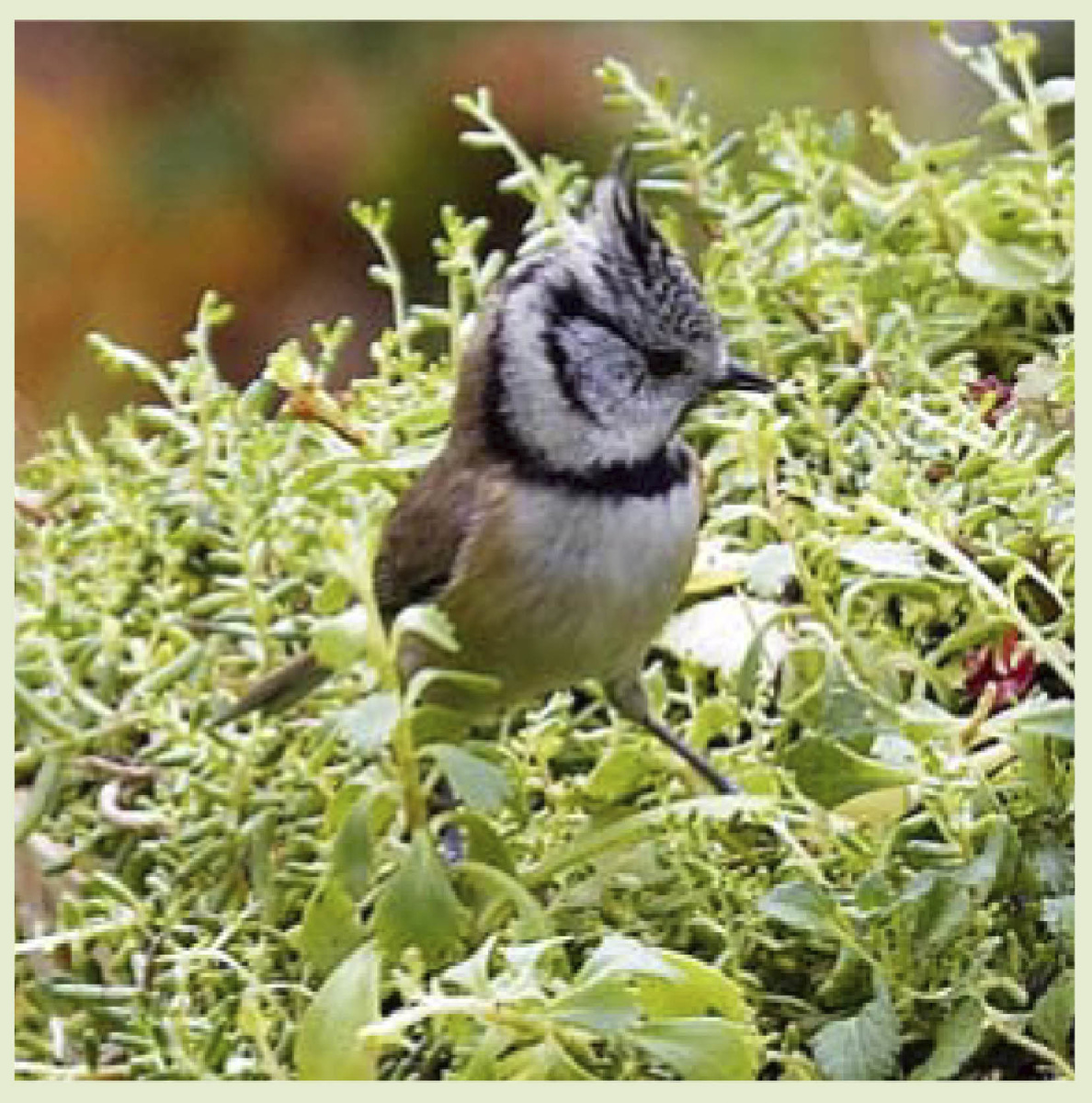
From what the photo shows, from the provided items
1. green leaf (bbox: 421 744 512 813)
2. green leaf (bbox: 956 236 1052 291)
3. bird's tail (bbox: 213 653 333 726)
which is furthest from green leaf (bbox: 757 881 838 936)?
green leaf (bbox: 956 236 1052 291)

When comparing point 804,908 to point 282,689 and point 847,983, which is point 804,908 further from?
point 282,689

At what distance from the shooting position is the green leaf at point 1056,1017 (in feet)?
3.35

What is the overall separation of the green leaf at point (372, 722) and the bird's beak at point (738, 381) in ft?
1.29

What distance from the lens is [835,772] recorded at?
1.08 meters

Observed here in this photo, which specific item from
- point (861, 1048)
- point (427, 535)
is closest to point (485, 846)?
point (861, 1048)

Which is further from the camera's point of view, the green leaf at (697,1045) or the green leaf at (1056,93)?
the green leaf at (1056,93)

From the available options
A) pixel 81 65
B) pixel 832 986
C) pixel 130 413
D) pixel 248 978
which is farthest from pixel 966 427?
pixel 81 65

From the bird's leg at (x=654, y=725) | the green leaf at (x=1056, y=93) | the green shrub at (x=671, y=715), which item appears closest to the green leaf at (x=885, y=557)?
the green shrub at (x=671, y=715)

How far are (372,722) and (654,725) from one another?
0.85 ft

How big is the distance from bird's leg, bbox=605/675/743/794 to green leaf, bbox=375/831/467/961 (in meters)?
0.16

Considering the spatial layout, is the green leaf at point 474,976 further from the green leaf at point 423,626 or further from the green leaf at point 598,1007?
the green leaf at point 423,626

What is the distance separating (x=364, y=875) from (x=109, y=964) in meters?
0.25

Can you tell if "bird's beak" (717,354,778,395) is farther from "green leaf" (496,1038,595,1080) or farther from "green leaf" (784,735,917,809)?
"green leaf" (496,1038,595,1080)

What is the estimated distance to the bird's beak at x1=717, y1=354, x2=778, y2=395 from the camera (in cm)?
139
